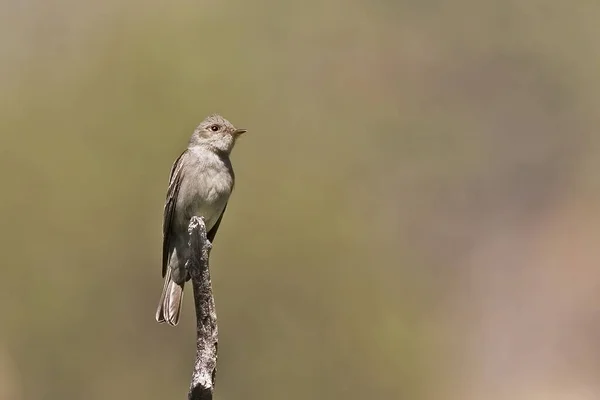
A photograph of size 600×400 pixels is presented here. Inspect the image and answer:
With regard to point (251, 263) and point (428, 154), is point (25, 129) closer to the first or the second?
point (251, 263)

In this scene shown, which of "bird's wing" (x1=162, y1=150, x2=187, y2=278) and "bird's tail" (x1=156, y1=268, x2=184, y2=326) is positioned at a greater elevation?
"bird's wing" (x1=162, y1=150, x2=187, y2=278)

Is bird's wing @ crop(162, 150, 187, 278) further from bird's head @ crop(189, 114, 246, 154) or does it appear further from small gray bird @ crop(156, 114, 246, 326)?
bird's head @ crop(189, 114, 246, 154)

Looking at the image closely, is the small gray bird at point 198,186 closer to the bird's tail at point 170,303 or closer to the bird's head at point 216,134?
the bird's head at point 216,134

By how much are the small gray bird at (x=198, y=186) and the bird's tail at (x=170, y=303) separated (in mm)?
184

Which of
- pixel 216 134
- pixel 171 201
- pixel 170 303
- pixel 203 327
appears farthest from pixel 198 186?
pixel 203 327

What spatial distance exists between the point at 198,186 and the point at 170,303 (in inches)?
47.2

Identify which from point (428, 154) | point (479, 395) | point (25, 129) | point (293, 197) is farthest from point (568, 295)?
point (25, 129)

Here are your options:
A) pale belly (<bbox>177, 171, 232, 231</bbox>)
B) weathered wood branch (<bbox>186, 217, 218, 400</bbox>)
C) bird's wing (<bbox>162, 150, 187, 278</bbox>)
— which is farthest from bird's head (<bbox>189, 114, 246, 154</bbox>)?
weathered wood branch (<bbox>186, 217, 218, 400</bbox>)

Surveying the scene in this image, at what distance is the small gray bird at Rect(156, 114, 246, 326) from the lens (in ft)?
34.0

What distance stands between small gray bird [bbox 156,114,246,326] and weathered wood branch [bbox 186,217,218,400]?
116 inches

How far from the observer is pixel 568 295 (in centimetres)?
4162

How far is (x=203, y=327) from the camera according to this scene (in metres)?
6.46

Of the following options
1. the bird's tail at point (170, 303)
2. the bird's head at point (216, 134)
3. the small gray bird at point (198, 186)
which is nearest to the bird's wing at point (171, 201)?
the small gray bird at point (198, 186)

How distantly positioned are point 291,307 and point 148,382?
10.9ft
